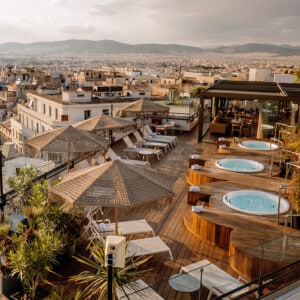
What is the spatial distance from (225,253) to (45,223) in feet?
10.4

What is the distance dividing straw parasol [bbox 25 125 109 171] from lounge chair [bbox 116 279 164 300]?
166 inches

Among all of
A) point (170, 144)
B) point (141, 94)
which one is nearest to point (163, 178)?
point (170, 144)

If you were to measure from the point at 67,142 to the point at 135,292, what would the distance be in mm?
4783

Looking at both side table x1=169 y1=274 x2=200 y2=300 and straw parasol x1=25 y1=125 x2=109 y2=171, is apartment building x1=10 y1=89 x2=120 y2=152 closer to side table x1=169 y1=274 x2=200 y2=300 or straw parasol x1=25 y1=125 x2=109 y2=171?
straw parasol x1=25 y1=125 x2=109 y2=171

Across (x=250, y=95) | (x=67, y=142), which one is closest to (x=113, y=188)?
(x=67, y=142)

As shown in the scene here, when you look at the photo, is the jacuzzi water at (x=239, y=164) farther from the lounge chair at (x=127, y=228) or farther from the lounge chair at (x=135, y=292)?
the lounge chair at (x=135, y=292)

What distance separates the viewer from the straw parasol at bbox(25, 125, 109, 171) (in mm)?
8234

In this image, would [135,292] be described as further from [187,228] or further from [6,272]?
[187,228]

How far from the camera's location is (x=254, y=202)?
8.36 meters

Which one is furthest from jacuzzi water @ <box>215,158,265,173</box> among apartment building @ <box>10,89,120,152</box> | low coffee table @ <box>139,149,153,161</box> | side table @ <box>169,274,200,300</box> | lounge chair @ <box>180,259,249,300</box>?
apartment building @ <box>10,89,120,152</box>

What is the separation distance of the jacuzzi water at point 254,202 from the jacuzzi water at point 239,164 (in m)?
2.12

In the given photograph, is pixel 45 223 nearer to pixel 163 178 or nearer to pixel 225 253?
pixel 163 178

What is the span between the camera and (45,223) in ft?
19.7

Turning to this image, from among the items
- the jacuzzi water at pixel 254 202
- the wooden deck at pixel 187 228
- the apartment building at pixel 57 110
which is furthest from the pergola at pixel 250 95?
the apartment building at pixel 57 110
